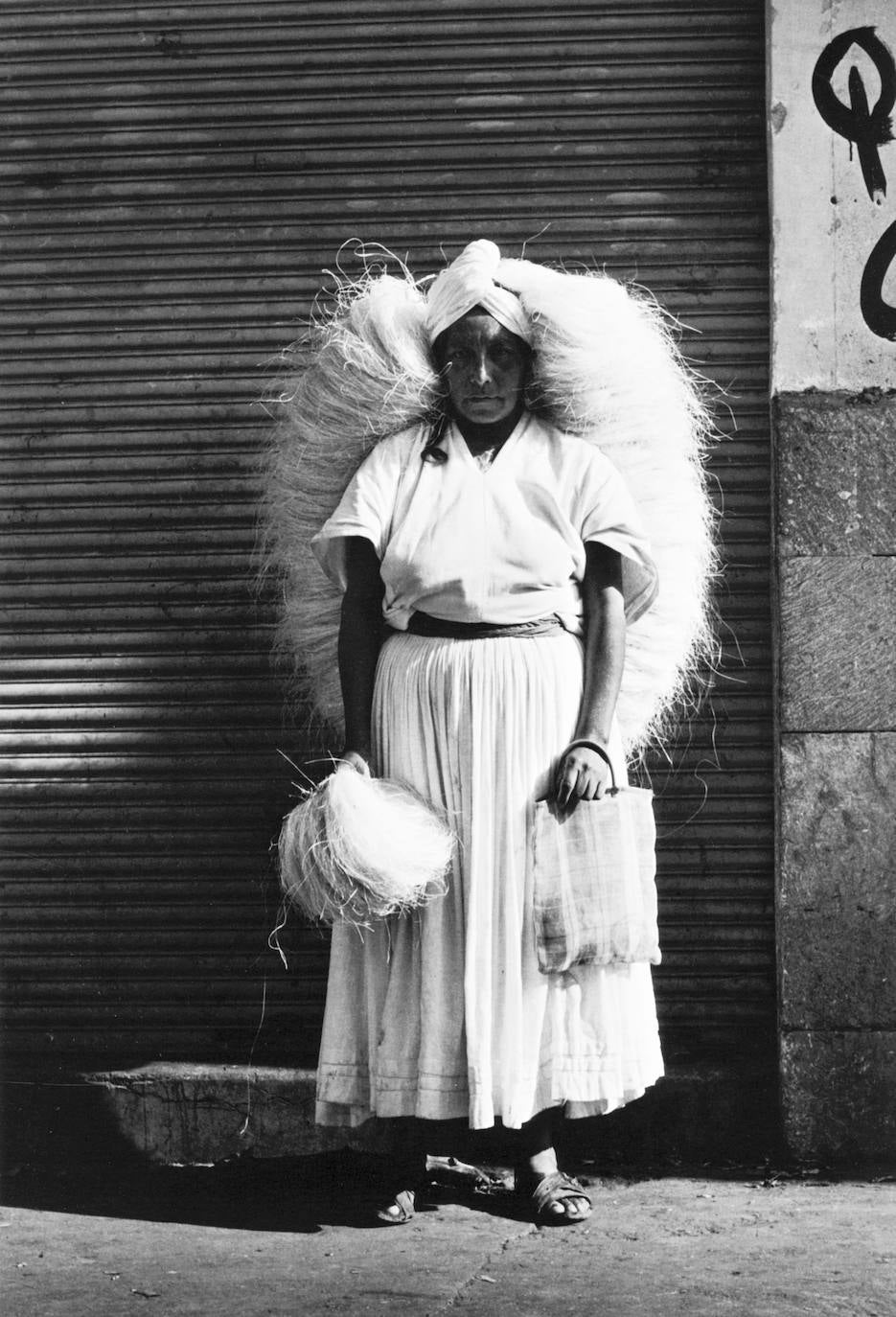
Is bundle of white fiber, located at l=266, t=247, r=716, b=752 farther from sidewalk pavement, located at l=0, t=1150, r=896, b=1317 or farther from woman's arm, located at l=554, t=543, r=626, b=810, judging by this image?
sidewalk pavement, located at l=0, t=1150, r=896, b=1317

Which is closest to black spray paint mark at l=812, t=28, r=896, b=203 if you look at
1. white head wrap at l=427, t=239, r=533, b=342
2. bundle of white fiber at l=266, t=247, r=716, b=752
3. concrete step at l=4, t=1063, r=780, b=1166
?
bundle of white fiber at l=266, t=247, r=716, b=752

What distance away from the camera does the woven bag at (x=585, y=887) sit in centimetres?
343

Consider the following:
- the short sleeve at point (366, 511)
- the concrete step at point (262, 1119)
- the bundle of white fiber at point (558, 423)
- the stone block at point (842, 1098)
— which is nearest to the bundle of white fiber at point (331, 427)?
the bundle of white fiber at point (558, 423)

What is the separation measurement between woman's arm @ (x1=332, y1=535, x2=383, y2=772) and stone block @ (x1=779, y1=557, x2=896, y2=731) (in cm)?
121

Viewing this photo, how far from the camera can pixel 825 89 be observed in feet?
14.0

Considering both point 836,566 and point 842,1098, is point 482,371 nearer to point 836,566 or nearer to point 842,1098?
point 836,566

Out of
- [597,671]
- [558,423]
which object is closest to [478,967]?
[597,671]

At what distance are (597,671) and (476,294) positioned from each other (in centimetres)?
92

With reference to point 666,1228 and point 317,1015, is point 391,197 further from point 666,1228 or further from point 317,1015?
point 666,1228

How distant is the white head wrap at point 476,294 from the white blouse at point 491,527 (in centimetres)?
26

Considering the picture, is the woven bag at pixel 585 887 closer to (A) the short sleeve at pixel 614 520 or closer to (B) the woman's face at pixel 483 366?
(A) the short sleeve at pixel 614 520

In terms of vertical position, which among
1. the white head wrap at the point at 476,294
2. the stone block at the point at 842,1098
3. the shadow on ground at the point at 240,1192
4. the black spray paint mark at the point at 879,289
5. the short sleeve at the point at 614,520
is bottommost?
the shadow on ground at the point at 240,1192

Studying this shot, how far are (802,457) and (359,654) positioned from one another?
1.41 m

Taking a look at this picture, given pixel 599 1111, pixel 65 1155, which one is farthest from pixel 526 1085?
pixel 65 1155
